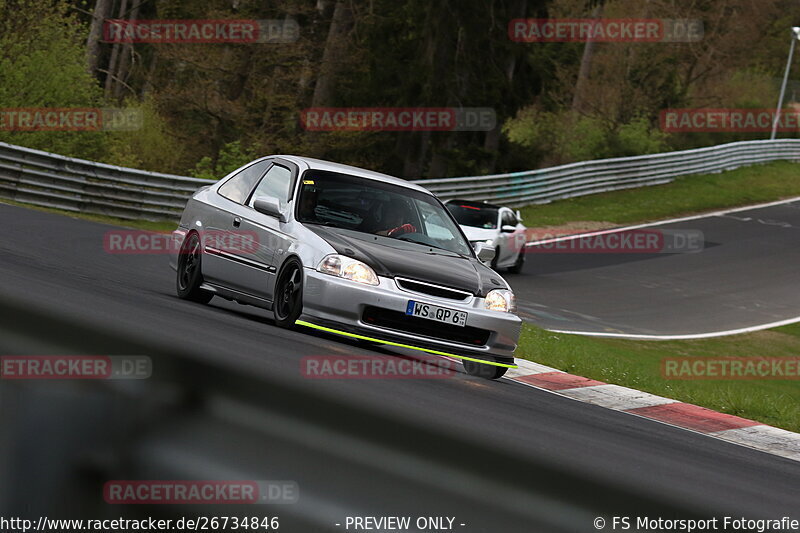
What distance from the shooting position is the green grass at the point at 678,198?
114 ft

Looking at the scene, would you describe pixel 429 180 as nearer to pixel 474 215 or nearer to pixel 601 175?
pixel 474 215

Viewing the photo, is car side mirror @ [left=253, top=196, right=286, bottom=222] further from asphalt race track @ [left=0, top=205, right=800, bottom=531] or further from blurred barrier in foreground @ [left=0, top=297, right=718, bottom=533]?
blurred barrier in foreground @ [left=0, top=297, right=718, bottom=533]

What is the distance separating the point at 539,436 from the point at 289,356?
6.00 feet

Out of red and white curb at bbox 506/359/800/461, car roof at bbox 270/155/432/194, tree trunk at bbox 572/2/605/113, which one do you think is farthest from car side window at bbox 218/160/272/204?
tree trunk at bbox 572/2/605/113

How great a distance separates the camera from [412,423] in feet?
6.75

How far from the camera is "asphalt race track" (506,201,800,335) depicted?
1930 cm

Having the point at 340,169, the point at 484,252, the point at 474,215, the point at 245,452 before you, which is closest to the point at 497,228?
the point at 474,215

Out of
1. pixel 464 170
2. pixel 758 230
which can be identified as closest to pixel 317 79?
pixel 464 170

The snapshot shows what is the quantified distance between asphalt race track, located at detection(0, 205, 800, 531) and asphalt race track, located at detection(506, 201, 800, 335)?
76 millimetres

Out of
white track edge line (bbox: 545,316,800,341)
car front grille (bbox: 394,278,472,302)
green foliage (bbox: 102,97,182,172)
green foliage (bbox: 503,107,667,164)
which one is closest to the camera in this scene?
car front grille (bbox: 394,278,472,302)

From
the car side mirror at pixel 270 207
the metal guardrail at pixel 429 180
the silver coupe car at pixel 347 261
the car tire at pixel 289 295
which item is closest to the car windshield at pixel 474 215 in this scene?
the metal guardrail at pixel 429 180

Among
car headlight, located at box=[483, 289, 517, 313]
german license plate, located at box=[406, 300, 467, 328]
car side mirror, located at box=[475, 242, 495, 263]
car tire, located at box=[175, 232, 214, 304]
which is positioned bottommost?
car tire, located at box=[175, 232, 214, 304]

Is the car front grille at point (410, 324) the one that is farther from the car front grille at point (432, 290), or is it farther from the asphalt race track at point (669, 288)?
the asphalt race track at point (669, 288)

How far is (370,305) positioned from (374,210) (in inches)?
59.6
